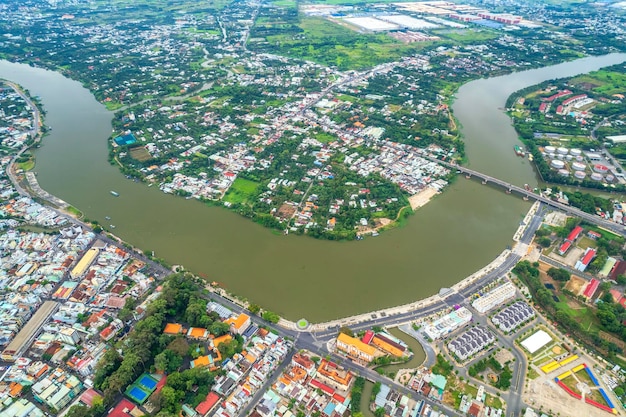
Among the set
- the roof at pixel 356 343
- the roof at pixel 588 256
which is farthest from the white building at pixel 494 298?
the roof at pixel 356 343

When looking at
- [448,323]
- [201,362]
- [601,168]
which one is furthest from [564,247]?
[201,362]

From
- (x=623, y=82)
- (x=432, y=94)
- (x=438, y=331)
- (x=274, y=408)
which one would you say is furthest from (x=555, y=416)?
(x=623, y=82)

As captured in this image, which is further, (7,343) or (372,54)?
(372,54)

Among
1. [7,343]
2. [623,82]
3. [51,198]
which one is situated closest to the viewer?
[7,343]

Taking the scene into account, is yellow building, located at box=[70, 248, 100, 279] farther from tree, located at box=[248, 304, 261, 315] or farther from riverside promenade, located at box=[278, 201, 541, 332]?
riverside promenade, located at box=[278, 201, 541, 332]

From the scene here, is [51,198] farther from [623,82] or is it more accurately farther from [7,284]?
[623,82]

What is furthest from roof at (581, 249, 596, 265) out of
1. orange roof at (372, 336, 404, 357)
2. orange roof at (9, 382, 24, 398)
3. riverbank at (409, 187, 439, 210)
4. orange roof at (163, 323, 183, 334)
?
orange roof at (9, 382, 24, 398)
